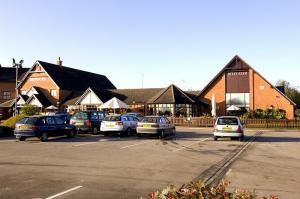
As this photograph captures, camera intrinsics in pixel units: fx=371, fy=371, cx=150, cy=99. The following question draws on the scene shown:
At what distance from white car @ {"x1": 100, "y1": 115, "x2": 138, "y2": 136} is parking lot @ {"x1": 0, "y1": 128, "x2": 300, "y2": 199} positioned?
7.34m

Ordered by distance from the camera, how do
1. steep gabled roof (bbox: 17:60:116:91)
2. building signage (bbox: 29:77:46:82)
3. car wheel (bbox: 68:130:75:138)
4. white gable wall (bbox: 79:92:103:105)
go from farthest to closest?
building signage (bbox: 29:77:46:82), steep gabled roof (bbox: 17:60:116:91), white gable wall (bbox: 79:92:103:105), car wheel (bbox: 68:130:75:138)

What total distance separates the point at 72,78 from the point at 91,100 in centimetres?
1145

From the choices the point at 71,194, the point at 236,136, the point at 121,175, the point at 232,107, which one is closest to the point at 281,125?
the point at 232,107

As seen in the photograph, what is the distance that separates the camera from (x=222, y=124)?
22.5 metres

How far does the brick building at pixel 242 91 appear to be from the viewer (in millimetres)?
46781

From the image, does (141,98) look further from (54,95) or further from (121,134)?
(121,134)

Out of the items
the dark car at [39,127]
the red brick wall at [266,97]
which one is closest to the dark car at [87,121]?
the dark car at [39,127]

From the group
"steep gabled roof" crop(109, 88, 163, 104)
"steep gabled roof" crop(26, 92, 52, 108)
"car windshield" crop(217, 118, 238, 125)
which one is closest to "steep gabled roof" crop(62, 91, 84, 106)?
"steep gabled roof" crop(26, 92, 52, 108)

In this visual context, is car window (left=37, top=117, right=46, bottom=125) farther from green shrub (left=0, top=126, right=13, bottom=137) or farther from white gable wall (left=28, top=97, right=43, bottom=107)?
white gable wall (left=28, top=97, right=43, bottom=107)

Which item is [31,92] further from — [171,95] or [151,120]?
[151,120]

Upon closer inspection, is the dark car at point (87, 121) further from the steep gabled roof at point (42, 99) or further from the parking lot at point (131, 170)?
the steep gabled roof at point (42, 99)

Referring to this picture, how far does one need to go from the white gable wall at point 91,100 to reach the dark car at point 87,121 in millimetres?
22399

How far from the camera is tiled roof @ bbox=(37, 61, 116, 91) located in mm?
57353

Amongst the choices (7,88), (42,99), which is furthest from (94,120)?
(7,88)
